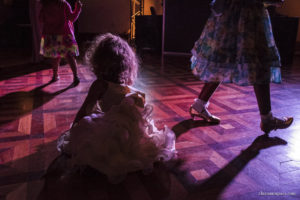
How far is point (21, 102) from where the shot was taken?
80.2 inches

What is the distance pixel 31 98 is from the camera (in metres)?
2.15

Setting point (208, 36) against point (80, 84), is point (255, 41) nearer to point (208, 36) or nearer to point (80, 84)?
point (208, 36)

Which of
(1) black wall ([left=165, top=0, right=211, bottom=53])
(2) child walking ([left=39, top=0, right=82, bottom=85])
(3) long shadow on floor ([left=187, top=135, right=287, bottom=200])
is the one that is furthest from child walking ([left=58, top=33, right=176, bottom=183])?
(1) black wall ([left=165, top=0, right=211, bottom=53])

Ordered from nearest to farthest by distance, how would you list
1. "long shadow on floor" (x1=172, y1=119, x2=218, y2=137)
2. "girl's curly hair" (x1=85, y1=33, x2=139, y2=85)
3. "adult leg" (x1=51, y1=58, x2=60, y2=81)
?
"girl's curly hair" (x1=85, y1=33, x2=139, y2=85)
"long shadow on floor" (x1=172, y1=119, x2=218, y2=137)
"adult leg" (x1=51, y1=58, x2=60, y2=81)

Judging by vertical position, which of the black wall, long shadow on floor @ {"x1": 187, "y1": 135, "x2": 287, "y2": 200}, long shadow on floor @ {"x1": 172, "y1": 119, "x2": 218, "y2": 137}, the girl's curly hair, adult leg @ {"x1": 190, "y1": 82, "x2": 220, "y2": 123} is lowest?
long shadow on floor @ {"x1": 187, "y1": 135, "x2": 287, "y2": 200}

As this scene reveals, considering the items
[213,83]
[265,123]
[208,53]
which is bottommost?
[265,123]

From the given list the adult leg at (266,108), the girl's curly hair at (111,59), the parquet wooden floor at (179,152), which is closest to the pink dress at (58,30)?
the parquet wooden floor at (179,152)

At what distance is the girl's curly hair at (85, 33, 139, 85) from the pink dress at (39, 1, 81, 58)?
4.91 feet


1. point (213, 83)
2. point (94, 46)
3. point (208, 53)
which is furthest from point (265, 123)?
point (94, 46)

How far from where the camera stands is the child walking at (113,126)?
108 centimetres

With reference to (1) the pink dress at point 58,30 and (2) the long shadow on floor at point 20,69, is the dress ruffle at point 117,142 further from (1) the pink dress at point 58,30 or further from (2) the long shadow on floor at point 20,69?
(2) the long shadow on floor at point 20,69

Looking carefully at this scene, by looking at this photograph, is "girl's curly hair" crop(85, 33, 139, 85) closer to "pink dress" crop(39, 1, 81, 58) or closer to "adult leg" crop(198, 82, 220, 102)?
"adult leg" crop(198, 82, 220, 102)

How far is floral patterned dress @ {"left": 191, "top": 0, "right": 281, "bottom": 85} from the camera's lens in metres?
1.41

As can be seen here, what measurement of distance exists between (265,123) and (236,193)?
0.63 meters
